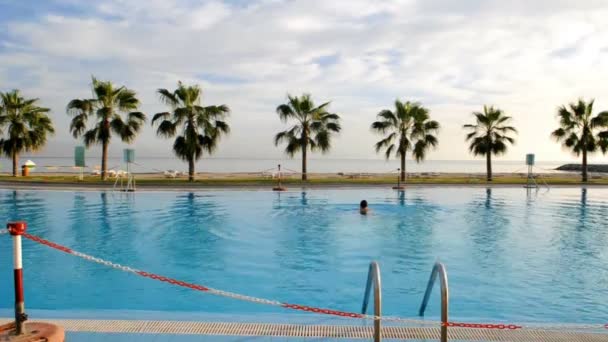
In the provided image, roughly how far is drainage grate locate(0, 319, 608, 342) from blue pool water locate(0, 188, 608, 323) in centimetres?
198

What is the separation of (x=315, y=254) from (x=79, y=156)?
2241 centimetres

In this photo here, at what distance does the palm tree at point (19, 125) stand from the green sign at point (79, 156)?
305 inches


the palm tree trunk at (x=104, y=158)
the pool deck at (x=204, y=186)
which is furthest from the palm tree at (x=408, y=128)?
the palm tree trunk at (x=104, y=158)

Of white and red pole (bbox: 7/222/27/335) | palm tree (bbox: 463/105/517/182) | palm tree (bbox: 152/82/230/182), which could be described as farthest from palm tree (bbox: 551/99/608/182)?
white and red pole (bbox: 7/222/27/335)

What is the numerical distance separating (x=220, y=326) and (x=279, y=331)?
0.65 meters

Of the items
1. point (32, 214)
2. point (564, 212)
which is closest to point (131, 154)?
point (32, 214)

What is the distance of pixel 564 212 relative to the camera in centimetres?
1798

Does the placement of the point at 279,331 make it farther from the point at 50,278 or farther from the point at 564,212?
the point at 564,212

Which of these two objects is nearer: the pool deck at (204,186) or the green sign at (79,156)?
the pool deck at (204,186)

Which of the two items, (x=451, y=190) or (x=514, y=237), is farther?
(x=451, y=190)

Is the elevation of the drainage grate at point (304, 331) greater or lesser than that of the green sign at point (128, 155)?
lesser

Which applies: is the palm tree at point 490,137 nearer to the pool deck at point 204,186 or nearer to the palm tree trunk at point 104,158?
the pool deck at point 204,186

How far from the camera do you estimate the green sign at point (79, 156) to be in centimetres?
2771

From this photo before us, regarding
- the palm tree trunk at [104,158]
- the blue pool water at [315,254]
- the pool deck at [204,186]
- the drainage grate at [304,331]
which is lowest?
the blue pool water at [315,254]
